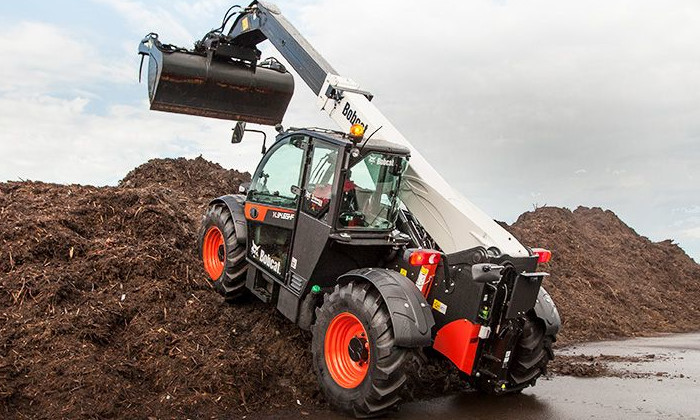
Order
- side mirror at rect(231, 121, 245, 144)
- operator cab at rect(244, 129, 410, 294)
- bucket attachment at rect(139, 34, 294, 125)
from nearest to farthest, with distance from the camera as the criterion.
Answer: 1. operator cab at rect(244, 129, 410, 294)
2. side mirror at rect(231, 121, 245, 144)
3. bucket attachment at rect(139, 34, 294, 125)

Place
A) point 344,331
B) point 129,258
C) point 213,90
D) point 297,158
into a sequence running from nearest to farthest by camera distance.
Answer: point 344,331
point 297,158
point 129,258
point 213,90

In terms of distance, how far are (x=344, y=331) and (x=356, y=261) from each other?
2.45 ft

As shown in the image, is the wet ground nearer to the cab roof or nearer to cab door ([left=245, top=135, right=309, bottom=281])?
cab door ([left=245, top=135, right=309, bottom=281])

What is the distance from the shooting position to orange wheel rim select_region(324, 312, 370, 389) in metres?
5.55

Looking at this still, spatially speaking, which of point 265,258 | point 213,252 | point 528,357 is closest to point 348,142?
point 265,258

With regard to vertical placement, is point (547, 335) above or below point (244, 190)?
below

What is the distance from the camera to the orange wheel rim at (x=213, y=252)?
25.4ft

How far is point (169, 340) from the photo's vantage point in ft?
21.0

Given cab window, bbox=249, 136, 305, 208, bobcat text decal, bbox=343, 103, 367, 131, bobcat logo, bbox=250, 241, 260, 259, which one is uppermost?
bobcat text decal, bbox=343, 103, 367, 131

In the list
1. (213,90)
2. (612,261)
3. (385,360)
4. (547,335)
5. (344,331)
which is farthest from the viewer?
(612,261)

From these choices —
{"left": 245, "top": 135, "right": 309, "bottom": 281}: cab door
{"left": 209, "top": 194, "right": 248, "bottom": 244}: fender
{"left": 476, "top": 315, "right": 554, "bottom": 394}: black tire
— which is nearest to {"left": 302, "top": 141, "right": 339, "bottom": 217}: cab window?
{"left": 245, "top": 135, "right": 309, "bottom": 281}: cab door

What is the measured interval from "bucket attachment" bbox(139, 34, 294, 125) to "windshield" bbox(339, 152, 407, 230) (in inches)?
144

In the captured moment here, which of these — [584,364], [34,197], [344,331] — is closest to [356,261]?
[344,331]

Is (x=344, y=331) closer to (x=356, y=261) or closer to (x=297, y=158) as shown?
(x=356, y=261)
